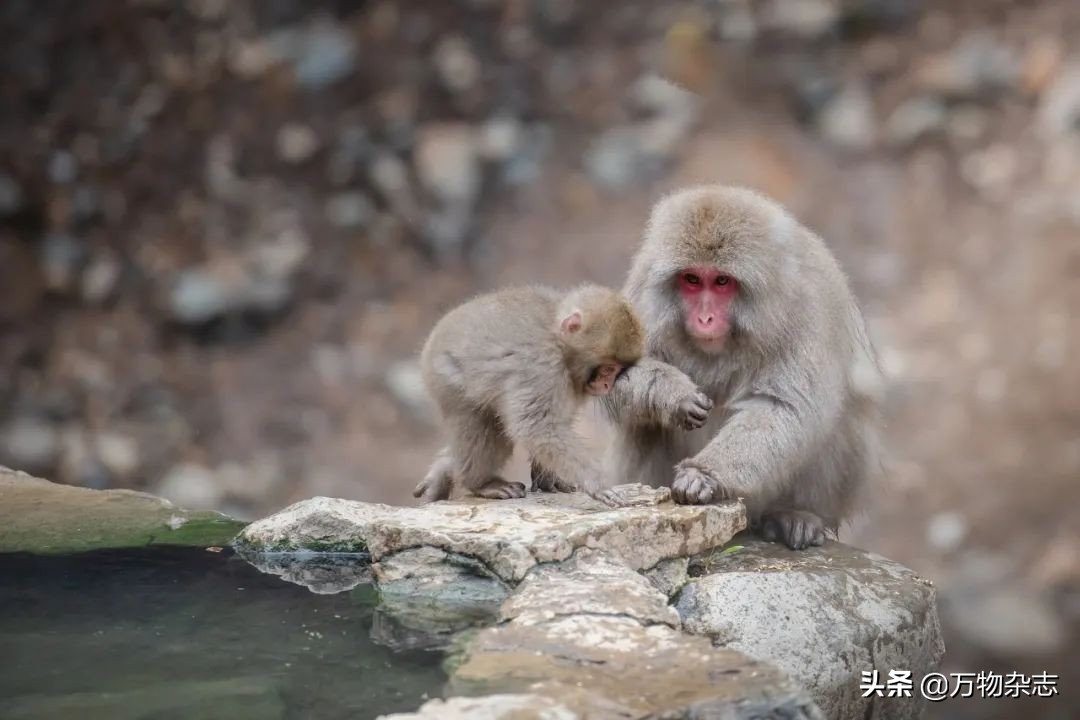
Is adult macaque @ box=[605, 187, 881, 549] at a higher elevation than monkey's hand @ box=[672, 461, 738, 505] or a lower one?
higher

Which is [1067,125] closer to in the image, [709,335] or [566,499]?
[709,335]

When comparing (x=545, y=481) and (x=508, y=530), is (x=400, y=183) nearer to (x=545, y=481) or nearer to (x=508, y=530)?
(x=545, y=481)

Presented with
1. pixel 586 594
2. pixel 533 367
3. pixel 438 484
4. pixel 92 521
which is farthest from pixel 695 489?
pixel 92 521

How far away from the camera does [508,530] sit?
3.38 m

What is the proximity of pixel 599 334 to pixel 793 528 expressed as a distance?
870mm

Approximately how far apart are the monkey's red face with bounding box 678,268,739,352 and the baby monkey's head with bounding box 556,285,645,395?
0.55 feet

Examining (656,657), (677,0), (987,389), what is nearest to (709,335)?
(656,657)

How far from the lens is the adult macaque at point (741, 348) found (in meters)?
4.05

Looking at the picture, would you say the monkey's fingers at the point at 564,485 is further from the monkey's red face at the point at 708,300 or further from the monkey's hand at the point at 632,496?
the monkey's red face at the point at 708,300

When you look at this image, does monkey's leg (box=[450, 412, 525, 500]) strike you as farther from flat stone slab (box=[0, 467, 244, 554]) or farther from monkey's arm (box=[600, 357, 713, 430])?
flat stone slab (box=[0, 467, 244, 554])

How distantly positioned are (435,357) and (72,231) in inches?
201

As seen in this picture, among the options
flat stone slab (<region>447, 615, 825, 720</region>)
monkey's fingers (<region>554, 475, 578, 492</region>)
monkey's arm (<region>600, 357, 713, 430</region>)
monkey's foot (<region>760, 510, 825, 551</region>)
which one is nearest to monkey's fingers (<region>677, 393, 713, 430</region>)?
monkey's arm (<region>600, 357, 713, 430</region>)

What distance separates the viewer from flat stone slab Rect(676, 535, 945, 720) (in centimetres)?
324

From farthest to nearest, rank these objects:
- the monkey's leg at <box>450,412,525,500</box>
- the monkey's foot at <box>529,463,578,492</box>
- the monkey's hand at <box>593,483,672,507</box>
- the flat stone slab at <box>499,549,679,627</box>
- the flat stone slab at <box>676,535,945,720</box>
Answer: the monkey's foot at <box>529,463,578,492</box>, the monkey's leg at <box>450,412,525,500</box>, the monkey's hand at <box>593,483,672,507</box>, the flat stone slab at <box>676,535,945,720</box>, the flat stone slab at <box>499,549,679,627</box>
